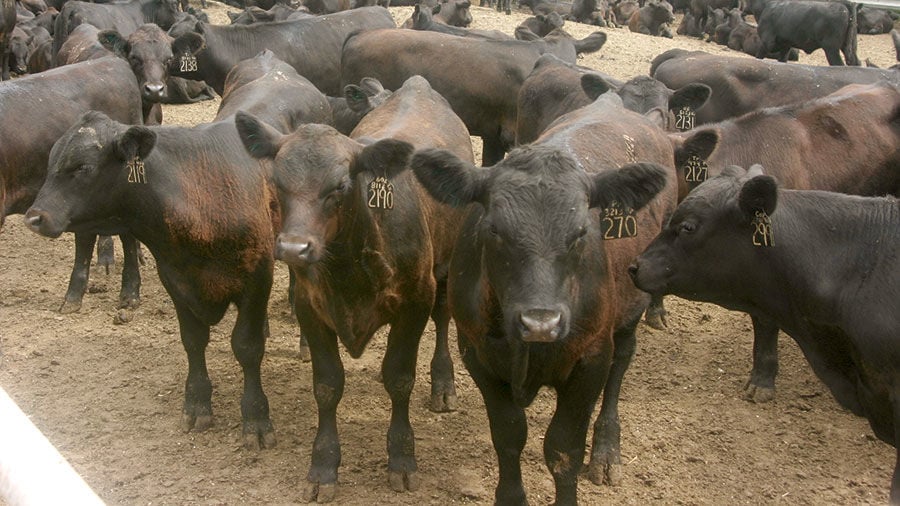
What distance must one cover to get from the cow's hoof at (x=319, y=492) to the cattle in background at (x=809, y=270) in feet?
6.42

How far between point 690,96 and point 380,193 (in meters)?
4.02

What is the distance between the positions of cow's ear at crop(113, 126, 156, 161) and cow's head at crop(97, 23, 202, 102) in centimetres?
454

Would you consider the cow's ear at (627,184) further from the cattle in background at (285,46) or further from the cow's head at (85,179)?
the cattle in background at (285,46)

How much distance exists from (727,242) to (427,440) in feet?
7.14

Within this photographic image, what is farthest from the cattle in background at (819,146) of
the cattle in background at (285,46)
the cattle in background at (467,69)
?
the cattle in background at (285,46)

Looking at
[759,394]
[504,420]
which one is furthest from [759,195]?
[759,394]

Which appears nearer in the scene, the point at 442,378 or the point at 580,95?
the point at 442,378

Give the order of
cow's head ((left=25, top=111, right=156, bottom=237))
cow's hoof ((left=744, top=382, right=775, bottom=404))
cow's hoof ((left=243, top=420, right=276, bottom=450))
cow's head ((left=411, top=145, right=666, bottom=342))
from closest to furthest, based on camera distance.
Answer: cow's head ((left=411, top=145, right=666, bottom=342))
cow's head ((left=25, top=111, right=156, bottom=237))
cow's hoof ((left=243, top=420, right=276, bottom=450))
cow's hoof ((left=744, top=382, right=775, bottom=404))

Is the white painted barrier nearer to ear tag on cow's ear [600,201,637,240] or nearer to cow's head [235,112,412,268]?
cow's head [235,112,412,268]

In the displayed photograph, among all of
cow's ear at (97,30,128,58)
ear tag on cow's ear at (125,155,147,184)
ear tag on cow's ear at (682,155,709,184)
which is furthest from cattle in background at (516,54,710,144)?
cow's ear at (97,30,128,58)

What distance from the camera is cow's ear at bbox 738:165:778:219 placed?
4355 millimetres

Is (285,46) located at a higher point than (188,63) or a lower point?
lower

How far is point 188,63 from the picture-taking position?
35.6 feet

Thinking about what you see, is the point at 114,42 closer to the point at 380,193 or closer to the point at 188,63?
the point at 188,63
